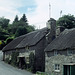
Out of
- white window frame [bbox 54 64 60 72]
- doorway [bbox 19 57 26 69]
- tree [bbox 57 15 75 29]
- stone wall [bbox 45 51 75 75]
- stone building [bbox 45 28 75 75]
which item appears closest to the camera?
stone building [bbox 45 28 75 75]

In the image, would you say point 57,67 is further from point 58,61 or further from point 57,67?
point 58,61

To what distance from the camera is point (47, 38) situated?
30047 mm

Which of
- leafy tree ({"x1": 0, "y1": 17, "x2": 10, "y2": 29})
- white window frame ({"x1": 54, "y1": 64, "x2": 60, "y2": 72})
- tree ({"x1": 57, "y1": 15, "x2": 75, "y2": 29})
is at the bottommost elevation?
white window frame ({"x1": 54, "y1": 64, "x2": 60, "y2": 72})

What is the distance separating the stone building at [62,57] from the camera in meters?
22.2

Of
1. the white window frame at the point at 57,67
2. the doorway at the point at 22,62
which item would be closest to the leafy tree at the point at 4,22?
the doorway at the point at 22,62

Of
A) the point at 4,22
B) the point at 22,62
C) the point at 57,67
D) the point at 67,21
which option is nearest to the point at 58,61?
the point at 57,67

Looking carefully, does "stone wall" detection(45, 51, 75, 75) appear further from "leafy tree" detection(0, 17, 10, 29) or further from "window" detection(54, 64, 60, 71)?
"leafy tree" detection(0, 17, 10, 29)

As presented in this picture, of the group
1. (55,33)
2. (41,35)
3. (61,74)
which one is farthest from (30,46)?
(61,74)

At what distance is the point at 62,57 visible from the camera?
78.0 ft

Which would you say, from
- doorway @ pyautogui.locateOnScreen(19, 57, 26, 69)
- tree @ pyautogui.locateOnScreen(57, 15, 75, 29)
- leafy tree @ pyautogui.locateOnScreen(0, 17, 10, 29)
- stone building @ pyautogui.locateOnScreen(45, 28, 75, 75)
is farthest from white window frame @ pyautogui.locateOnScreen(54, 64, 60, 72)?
leafy tree @ pyautogui.locateOnScreen(0, 17, 10, 29)

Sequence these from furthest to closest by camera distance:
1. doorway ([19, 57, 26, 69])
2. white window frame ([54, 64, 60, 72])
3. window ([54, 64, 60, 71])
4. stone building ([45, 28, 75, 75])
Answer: doorway ([19, 57, 26, 69]), window ([54, 64, 60, 71]), white window frame ([54, 64, 60, 72]), stone building ([45, 28, 75, 75])

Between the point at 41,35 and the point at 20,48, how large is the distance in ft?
20.7

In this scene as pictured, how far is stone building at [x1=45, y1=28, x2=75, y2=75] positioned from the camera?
2220cm

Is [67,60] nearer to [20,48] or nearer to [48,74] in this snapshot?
[48,74]
